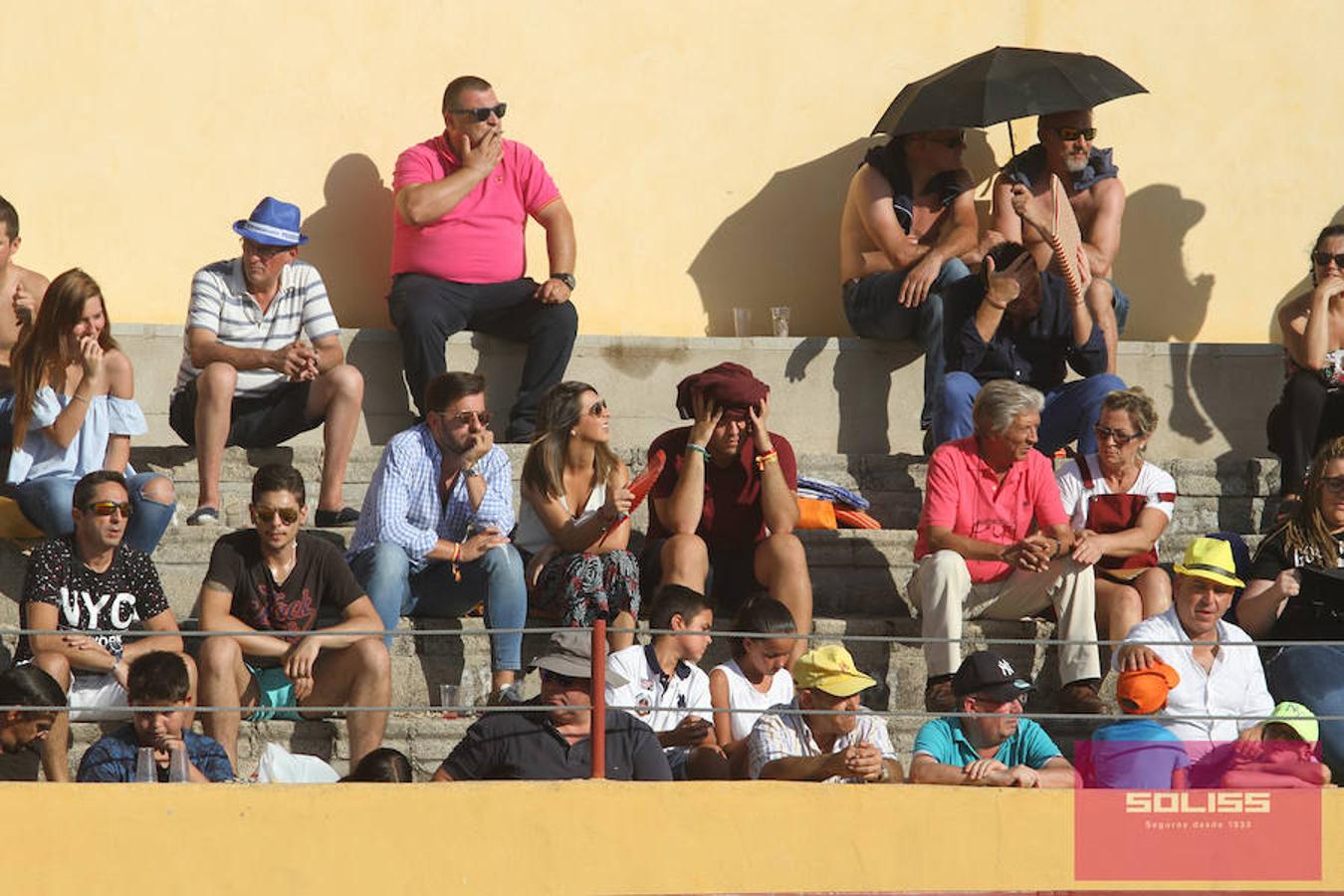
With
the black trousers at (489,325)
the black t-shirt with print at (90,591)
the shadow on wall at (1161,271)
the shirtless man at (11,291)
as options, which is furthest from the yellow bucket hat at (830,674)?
the shadow on wall at (1161,271)

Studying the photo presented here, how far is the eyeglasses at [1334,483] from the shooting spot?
29.3 feet

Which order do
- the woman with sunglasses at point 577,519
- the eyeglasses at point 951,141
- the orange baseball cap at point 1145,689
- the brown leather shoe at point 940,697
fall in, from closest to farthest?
1. the orange baseball cap at point 1145,689
2. the brown leather shoe at point 940,697
3. the woman with sunglasses at point 577,519
4. the eyeglasses at point 951,141

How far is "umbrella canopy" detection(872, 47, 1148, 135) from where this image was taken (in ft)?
34.7

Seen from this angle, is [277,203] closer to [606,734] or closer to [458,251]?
[458,251]

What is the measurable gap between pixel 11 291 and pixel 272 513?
6.77ft

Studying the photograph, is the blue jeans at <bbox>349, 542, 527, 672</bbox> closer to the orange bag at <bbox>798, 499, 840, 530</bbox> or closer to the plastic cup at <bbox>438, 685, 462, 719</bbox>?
the plastic cup at <bbox>438, 685, 462, 719</bbox>

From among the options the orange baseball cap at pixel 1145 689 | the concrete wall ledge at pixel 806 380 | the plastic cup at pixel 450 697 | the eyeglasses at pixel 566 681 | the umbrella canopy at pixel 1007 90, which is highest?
the umbrella canopy at pixel 1007 90

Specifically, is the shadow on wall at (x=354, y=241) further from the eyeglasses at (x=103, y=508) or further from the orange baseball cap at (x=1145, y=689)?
the orange baseball cap at (x=1145, y=689)

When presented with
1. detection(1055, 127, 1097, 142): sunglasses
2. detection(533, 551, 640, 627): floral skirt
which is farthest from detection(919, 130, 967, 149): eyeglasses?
detection(533, 551, 640, 627): floral skirt

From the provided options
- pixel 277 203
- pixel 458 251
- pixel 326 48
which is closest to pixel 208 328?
pixel 277 203

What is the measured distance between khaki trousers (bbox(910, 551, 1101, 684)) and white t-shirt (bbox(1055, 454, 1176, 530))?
0.52 meters

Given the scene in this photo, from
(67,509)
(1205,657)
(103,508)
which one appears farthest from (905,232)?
(103,508)

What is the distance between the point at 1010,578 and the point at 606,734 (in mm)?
1931

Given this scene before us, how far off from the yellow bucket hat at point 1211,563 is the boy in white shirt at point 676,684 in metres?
1.57
